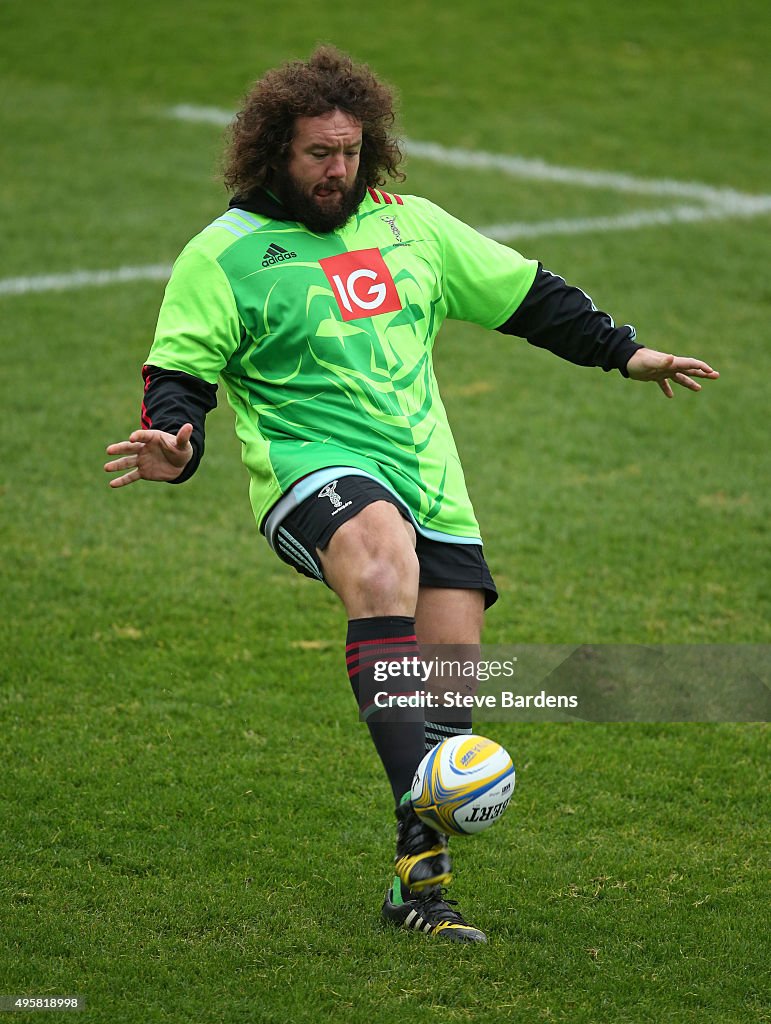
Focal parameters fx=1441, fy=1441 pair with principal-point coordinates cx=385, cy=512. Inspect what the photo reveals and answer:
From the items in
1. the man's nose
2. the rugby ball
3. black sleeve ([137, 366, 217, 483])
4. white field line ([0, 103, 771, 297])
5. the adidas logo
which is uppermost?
the man's nose

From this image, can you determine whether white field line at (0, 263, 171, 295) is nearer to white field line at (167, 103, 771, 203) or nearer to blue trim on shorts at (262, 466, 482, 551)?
white field line at (167, 103, 771, 203)

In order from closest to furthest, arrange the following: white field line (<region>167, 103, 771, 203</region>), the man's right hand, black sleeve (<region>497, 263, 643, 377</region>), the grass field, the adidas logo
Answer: the man's right hand → the grass field → the adidas logo → black sleeve (<region>497, 263, 643, 377</region>) → white field line (<region>167, 103, 771, 203</region>)

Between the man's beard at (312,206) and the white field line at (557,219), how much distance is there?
21.0 feet

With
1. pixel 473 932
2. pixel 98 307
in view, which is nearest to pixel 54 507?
pixel 98 307

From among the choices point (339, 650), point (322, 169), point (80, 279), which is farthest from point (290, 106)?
point (80, 279)

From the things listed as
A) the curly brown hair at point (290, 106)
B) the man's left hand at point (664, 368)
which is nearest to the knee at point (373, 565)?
the man's left hand at point (664, 368)

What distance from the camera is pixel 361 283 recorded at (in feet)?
13.1

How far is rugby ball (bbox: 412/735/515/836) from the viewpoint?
135 inches

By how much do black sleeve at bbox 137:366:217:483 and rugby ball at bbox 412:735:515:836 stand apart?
0.98 m

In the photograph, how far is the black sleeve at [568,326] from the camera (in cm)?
430

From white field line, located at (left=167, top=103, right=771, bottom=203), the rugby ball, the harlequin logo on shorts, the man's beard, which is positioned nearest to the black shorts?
the harlequin logo on shorts

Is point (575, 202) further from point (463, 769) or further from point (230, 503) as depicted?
point (463, 769)

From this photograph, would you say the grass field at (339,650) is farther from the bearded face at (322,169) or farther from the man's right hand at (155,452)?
the bearded face at (322,169)

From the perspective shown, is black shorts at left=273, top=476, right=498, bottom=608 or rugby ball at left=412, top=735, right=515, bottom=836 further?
black shorts at left=273, top=476, right=498, bottom=608
